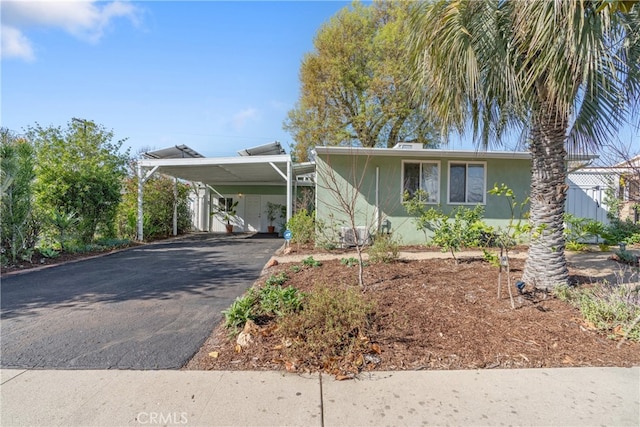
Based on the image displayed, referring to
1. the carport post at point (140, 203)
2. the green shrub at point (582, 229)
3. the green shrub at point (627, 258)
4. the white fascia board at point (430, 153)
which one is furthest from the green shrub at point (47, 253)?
the green shrub at point (627, 258)

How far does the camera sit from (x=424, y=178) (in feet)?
31.1

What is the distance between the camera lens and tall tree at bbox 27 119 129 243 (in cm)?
908

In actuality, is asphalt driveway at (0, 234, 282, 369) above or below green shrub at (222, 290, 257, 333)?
below

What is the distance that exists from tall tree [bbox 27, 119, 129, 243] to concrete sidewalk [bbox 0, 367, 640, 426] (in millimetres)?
8393

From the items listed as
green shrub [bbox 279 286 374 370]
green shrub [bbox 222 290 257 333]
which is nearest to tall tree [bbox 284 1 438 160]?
green shrub [bbox 222 290 257 333]

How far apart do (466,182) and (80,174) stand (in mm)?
12583

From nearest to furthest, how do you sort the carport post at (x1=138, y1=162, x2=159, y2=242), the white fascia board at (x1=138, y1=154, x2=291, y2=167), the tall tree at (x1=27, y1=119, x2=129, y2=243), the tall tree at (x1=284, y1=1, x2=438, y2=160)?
the tall tree at (x1=27, y1=119, x2=129, y2=243)
the white fascia board at (x1=138, y1=154, x2=291, y2=167)
the carport post at (x1=138, y1=162, x2=159, y2=242)
the tall tree at (x1=284, y1=1, x2=438, y2=160)

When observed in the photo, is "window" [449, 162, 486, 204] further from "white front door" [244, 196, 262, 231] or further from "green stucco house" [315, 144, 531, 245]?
"white front door" [244, 196, 262, 231]

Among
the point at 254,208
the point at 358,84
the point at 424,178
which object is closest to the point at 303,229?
the point at 424,178

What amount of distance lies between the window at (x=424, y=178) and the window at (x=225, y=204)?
38.6ft

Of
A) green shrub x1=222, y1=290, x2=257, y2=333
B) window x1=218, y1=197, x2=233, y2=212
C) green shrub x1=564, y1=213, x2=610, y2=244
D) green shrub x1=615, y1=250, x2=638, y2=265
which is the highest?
window x1=218, y1=197, x2=233, y2=212

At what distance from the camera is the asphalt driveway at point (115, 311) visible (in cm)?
301

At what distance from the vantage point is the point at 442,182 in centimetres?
942

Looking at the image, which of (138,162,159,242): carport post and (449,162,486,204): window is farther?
(138,162,159,242): carport post
